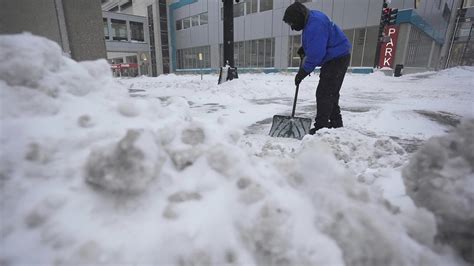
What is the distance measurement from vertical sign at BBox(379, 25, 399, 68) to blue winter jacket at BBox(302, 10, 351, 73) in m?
14.9

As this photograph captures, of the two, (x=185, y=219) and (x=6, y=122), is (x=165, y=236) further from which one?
(x=6, y=122)

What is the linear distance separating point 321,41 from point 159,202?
→ 2.81 meters

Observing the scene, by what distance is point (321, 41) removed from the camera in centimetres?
308

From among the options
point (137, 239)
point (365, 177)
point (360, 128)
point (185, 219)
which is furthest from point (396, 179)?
point (360, 128)

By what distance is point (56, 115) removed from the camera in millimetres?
1293

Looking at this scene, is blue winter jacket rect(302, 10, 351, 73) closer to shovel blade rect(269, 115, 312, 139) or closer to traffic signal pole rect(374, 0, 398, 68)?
shovel blade rect(269, 115, 312, 139)

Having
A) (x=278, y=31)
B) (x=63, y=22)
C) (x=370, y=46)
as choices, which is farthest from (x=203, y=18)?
(x=63, y=22)

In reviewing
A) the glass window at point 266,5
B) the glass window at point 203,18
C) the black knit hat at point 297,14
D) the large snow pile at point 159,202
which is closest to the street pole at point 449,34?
the glass window at point 266,5

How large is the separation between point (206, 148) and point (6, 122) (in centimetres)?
91

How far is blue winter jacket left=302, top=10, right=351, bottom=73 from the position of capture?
307cm

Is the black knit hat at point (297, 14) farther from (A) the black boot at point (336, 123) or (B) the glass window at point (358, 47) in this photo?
(B) the glass window at point (358, 47)

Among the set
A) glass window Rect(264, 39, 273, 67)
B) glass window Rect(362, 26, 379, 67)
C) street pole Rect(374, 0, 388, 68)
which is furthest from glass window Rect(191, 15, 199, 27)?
street pole Rect(374, 0, 388, 68)

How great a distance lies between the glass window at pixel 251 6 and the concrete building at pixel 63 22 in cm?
1873

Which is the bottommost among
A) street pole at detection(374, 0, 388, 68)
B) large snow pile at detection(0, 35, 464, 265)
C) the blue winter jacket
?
large snow pile at detection(0, 35, 464, 265)
